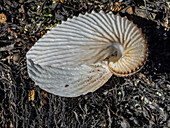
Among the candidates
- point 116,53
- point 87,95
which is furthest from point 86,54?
point 87,95

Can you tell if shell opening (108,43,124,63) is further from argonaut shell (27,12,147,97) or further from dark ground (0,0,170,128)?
dark ground (0,0,170,128)

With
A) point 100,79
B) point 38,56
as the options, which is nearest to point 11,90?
point 38,56

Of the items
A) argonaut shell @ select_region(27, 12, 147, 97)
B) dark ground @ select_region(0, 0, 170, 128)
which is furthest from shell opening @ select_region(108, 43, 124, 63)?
dark ground @ select_region(0, 0, 170, 128)

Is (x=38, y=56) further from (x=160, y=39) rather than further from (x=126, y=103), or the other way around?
(x=160, y=39)

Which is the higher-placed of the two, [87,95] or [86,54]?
[86,54]

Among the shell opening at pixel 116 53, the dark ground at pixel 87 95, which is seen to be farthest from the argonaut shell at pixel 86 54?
the dark ground at pixel 87 95

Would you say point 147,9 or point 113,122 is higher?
point 147,9

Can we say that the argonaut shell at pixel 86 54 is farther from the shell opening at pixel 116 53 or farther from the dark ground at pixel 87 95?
the dark ground at pixel 87 95

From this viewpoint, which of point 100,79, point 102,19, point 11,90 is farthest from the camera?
point 11,90

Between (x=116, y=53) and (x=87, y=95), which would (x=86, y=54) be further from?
(x=87, y=95)
